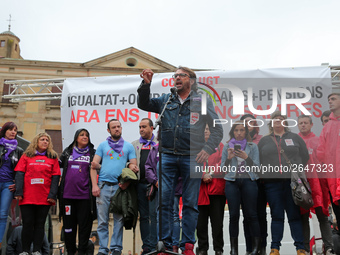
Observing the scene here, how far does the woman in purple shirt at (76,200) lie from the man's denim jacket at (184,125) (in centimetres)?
175

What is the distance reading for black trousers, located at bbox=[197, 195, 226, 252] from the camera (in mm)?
5477

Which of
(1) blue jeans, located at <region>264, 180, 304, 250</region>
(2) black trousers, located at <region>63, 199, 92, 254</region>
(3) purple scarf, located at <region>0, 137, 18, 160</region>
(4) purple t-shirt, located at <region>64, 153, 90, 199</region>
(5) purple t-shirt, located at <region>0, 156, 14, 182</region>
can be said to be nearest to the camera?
(1) blue jeans, located at <region>264, 180, 304, 250</region>

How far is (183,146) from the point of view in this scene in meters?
4.06

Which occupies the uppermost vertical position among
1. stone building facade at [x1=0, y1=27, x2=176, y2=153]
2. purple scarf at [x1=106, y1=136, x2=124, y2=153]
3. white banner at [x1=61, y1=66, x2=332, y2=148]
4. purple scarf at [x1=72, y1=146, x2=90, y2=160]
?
stone building facade at [x1=0, y1=27, x2=176, y2=153]

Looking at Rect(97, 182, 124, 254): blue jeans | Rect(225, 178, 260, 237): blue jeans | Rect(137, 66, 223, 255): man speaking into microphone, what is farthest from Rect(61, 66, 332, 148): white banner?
Rect(137, 66, 223, 255): man speaking into microphone

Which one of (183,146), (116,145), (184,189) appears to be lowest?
(184,189)

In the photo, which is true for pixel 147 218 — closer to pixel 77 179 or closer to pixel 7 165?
pixel 77 179

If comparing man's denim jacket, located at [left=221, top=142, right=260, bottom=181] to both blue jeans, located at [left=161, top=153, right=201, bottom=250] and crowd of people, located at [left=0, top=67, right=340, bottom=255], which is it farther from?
blue jeans, located at [left=161, top=153, right=201, bottom=250]

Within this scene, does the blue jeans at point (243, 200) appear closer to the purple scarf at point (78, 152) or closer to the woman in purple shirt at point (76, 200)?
the woman in purple shirt at point (76, 200)

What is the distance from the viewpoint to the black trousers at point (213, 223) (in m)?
5.48

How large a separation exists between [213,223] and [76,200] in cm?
194

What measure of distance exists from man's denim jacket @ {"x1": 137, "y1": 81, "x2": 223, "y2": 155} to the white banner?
3.06m

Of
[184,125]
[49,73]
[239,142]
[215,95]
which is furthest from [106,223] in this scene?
[49,73]

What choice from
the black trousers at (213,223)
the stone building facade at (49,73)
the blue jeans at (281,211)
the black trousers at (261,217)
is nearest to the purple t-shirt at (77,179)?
the black trousers at (213,223)
